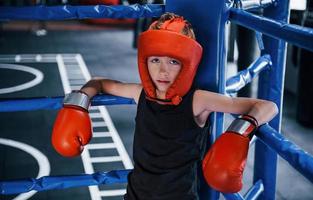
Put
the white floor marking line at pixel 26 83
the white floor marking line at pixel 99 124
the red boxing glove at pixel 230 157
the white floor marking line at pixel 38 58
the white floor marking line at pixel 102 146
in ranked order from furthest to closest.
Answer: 1. the white floor marking line at pixel 38 58
2. the white floor marking line at pixel 26 83
3. the white floor marking line at pixel 99 124
4. the white floor marking line at pixel 102 146
5. the red boxing glove at pixel 230 157

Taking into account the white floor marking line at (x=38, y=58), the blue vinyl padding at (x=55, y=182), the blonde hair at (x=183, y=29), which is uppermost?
the blonde hair at (x=183, y=29)

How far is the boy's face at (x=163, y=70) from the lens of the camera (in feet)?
4.07

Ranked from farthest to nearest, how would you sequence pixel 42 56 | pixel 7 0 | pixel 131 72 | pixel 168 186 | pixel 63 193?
pixel 7 0
pixel 42 56
pixel 131 72
pixel 63 193
pixel 168 186

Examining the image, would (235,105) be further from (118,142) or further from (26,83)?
(26,83)

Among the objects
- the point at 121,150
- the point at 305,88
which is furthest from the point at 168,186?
the point at 305,88

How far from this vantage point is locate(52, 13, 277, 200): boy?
1.22m

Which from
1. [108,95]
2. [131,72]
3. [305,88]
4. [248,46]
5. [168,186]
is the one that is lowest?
[131,72]

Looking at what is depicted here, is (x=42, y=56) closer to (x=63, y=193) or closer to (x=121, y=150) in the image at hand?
(x=121, y=150)

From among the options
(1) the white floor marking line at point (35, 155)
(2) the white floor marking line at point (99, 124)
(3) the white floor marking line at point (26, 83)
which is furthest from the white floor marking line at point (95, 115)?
(3) the white floor marking line at point (26, 83)

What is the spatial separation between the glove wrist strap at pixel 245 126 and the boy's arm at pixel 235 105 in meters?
0.02

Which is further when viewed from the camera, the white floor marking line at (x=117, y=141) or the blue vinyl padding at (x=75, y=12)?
the white floor marking line at (x=117, y=141)

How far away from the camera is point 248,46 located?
12.0ft

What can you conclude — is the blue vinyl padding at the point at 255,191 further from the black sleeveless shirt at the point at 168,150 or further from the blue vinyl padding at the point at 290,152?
the blue vinyl padding at the point at 290,152

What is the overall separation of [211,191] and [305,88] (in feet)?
7.07
